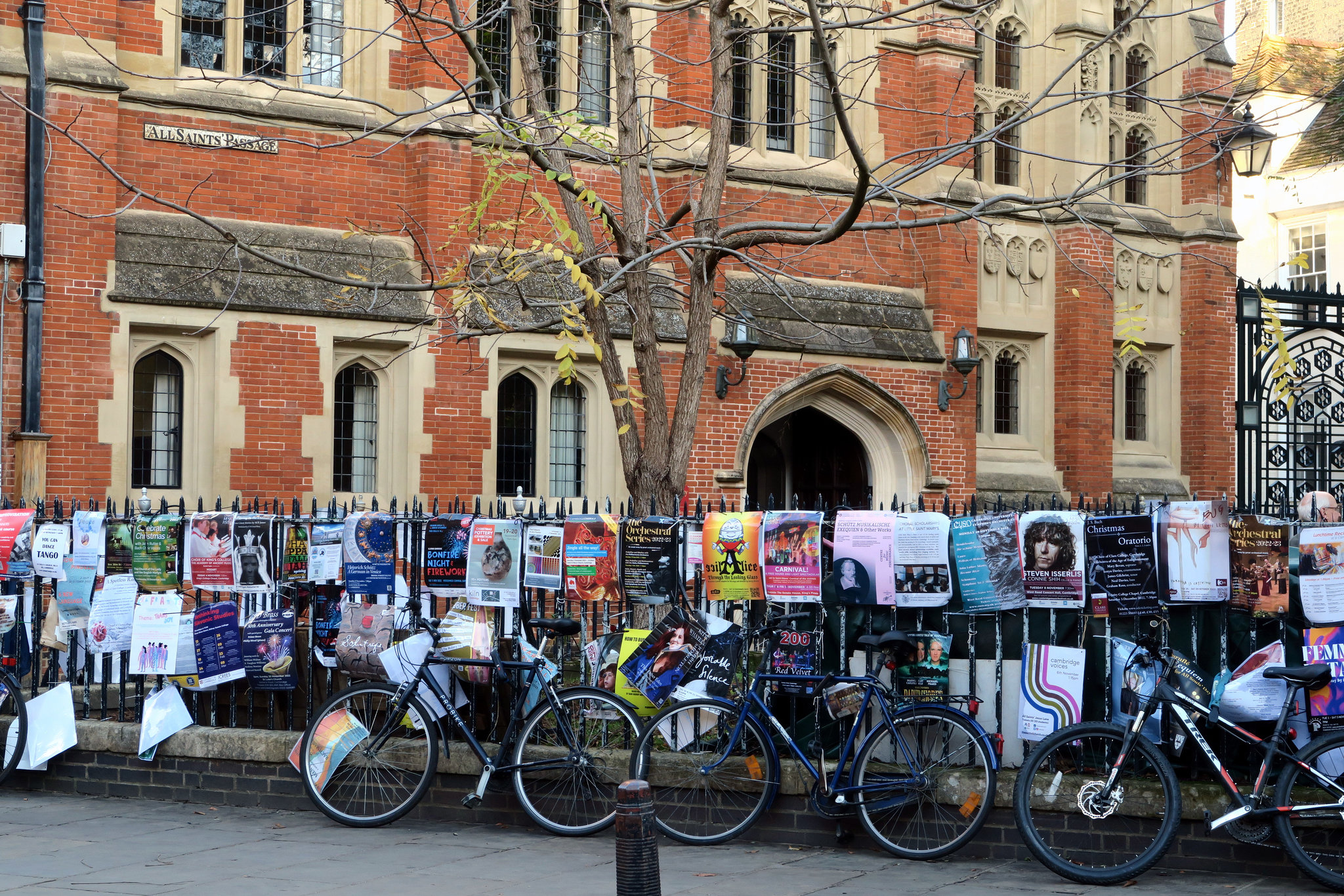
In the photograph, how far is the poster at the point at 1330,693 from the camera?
6.35 m

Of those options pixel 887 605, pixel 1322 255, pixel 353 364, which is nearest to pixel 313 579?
pixel 887 605

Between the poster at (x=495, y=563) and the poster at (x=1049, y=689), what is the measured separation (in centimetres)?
255

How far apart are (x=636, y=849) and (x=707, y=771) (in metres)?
2.18

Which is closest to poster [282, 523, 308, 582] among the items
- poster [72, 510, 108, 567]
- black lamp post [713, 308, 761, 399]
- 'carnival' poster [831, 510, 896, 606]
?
poster [72, 510, 108, 567]

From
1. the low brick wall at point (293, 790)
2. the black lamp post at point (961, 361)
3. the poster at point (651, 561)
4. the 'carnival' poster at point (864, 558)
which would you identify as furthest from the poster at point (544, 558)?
the black lamp post at point (961, 361)

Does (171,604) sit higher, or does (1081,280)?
(1081,280)

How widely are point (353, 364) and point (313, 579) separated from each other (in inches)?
295

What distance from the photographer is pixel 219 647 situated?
8289 mm

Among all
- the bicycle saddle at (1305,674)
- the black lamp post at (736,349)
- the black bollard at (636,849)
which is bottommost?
the black bollard at (636,849)

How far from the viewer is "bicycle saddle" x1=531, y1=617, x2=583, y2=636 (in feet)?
24.2

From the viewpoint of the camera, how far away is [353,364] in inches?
604

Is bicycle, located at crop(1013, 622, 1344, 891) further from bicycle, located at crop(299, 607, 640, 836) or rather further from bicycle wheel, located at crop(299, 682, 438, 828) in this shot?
bicycle wheel, located at crop(299, 682, 438, 828)

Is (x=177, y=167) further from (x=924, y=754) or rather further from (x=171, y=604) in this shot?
(x=924, y=754)

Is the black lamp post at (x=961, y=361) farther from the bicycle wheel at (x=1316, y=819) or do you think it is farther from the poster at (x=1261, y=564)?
the bicycle wheel at (x=1316, y=819)
